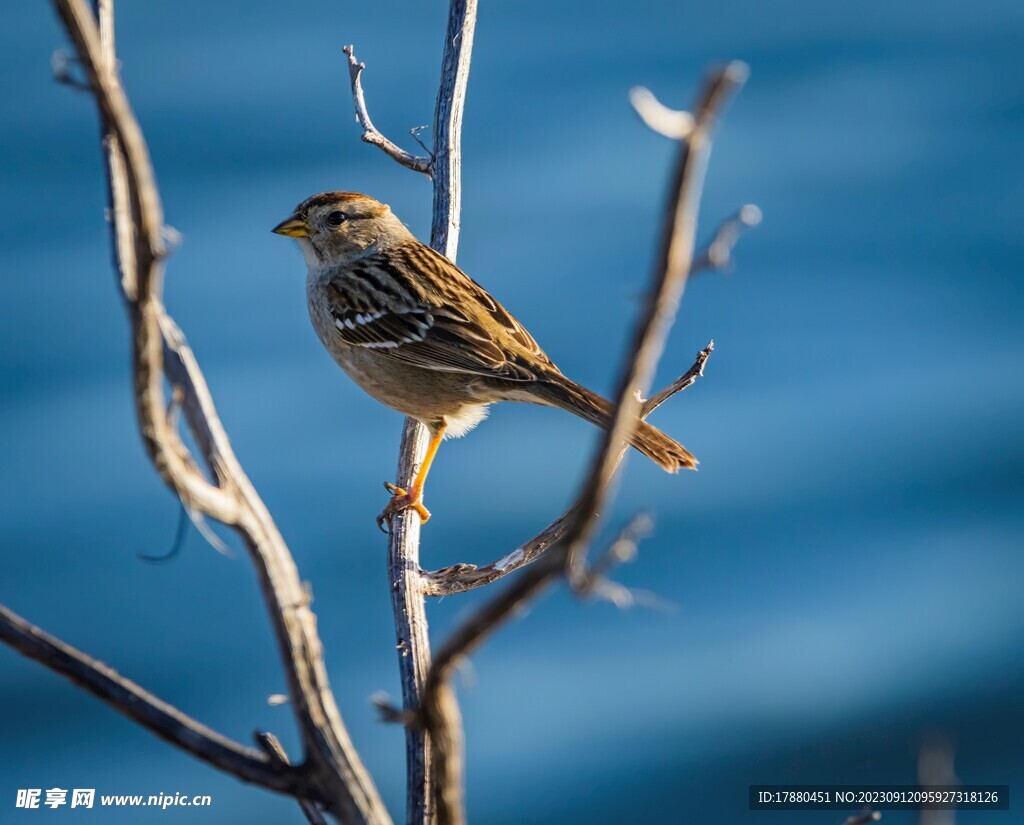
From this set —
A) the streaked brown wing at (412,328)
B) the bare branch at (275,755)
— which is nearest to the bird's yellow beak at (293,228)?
the streaked brown wing at (412,328)

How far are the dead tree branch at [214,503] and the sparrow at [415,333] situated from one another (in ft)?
10.3

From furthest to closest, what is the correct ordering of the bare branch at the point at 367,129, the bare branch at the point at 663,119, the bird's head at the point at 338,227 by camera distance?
the bird's head at the point at 338,227, the bare branch at the point at 367,129, the bare branch at the point at 663,119

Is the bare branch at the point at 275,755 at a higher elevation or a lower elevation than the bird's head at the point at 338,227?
lower

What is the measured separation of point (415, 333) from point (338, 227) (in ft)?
3.11

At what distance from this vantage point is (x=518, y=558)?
4.41 metres

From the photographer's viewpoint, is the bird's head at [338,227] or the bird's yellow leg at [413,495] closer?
the bird's yellow leg at [413,495]

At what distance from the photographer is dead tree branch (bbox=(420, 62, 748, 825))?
148 cm

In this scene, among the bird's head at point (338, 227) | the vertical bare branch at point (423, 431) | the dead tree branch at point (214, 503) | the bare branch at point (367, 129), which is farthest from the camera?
the bird's head at point (338, 227)

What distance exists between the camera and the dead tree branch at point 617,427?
148cm

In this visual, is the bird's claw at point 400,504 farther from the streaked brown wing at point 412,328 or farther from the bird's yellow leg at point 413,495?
the streaked brown wing at point 412,328

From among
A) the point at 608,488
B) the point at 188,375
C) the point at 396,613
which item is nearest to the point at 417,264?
the point at 396,613

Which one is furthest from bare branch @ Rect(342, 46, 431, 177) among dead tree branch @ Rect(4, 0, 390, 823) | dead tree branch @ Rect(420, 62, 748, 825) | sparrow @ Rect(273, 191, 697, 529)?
dead tree branch @ Rect(420, 62, 748, 825)

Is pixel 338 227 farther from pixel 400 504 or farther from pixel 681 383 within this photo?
pixel 681 383

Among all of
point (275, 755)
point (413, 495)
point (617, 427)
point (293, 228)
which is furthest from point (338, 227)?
point (617, 427)
